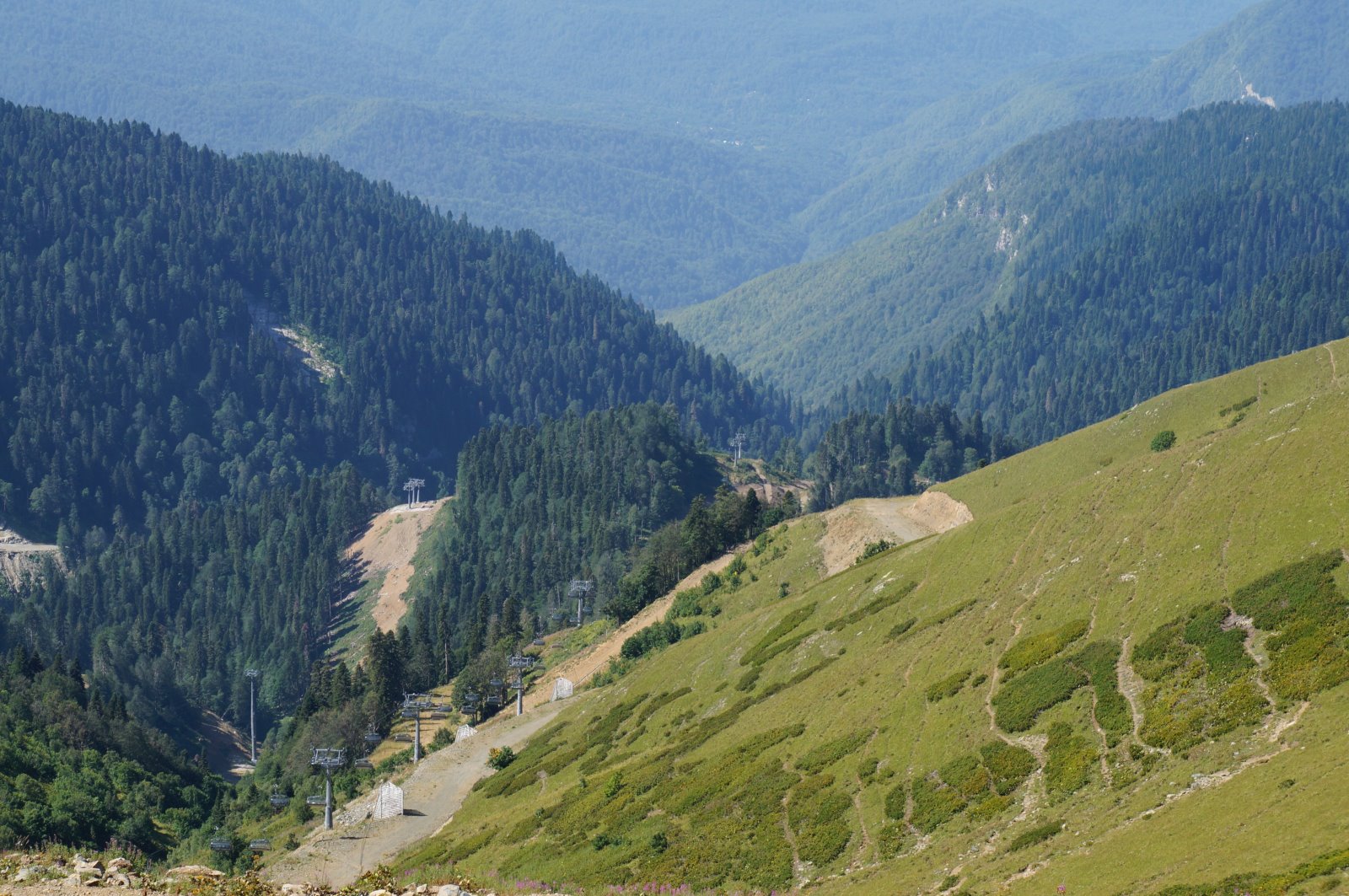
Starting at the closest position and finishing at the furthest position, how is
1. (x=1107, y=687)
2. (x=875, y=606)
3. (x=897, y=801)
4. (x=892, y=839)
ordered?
(x=892, y=839)
(x=897, y=801)
(x=1107, y=687)
(x=875, y=606)

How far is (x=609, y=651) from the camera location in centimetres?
16400

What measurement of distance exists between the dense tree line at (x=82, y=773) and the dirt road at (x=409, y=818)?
46.6 ft

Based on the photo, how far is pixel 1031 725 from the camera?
265 feet

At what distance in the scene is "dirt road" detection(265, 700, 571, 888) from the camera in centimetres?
10738

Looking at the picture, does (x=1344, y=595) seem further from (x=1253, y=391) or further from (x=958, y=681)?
(x=1253, y=391)

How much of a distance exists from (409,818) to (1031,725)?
5214cm

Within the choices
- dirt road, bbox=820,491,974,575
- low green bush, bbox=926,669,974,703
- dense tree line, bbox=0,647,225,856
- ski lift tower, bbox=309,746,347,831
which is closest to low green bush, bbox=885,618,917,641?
low green bush, bbox=926,669,974,703

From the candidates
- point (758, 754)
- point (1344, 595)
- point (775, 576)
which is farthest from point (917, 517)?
point (1344, 595)

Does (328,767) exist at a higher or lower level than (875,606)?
lower

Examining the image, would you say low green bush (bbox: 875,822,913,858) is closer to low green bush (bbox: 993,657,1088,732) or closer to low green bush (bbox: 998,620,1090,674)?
low green bush (bbox: 993,657,1088,732)

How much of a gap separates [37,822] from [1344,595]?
2993 inches

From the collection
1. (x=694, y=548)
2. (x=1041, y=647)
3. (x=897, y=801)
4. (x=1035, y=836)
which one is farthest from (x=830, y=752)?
(x=694, y=548)

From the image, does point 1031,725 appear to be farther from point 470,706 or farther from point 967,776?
point 470,706

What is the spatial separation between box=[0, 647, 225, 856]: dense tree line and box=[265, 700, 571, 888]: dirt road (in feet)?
46.6
